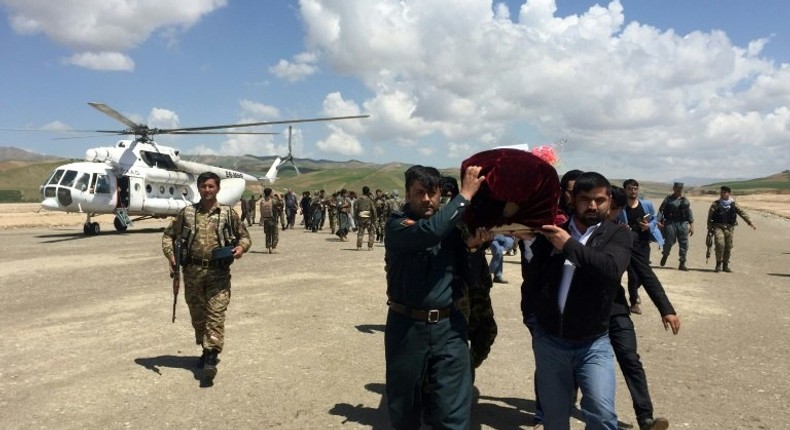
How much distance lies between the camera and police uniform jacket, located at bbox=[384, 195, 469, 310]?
10.4ft

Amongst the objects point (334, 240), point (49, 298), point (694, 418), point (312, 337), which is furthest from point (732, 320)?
point (334, 240)

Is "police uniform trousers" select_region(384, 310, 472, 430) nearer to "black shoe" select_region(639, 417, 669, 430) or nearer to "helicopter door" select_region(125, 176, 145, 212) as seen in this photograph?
"black shoe" select_region(639, 417, 669, 430)

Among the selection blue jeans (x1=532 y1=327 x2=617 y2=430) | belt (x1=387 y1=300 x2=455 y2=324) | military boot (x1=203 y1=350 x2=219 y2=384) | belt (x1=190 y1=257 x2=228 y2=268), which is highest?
belt (x1=190 y1=257 x2=228 y2=268)

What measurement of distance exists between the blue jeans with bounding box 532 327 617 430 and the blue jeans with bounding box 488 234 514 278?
5.11 metres

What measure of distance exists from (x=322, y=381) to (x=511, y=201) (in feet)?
10.6

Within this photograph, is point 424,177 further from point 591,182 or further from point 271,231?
point 271,231

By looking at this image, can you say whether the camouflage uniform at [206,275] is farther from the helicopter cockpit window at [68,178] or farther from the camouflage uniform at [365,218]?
the helicopter cockpit window at [68,178]

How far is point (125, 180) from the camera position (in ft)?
70.3

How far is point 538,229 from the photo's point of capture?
9.52 ft

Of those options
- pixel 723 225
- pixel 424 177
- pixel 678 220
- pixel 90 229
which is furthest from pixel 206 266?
pixel 90 229

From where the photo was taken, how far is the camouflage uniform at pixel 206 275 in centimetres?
536

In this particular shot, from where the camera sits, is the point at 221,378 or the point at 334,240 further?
the point at 334,240

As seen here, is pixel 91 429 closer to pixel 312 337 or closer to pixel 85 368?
pixel 85 368

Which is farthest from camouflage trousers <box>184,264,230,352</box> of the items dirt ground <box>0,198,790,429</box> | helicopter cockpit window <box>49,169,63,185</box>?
helicopter cockpit window <box>49,169,63,185</box>
